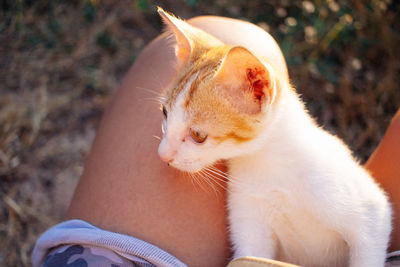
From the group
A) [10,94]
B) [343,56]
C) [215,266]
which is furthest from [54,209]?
[343,56]

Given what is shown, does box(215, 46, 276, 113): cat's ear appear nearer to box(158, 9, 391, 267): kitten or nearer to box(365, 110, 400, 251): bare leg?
box(158, 9, 391, 267): kitten

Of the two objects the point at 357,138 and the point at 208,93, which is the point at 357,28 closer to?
the point at 357,138

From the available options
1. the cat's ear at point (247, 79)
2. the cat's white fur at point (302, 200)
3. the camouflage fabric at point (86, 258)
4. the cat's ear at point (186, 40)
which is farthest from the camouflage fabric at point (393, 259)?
the cat's ear at point (186, 40)

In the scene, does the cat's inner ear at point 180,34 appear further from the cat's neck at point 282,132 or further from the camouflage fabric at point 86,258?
the camouflage fabric at point 86,258

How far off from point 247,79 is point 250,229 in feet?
1.67

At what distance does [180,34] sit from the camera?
48.5 inches

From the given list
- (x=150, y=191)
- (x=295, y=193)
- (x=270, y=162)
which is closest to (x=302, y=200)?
(x=295, y=193)

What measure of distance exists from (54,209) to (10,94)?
2.77 ft

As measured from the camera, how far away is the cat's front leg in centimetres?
122

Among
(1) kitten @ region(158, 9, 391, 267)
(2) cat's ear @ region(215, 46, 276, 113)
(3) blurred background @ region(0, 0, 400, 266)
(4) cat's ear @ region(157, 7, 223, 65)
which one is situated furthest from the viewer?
(3) blurred background @ region(0, 0, 400, 266)

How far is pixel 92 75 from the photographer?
102 inches

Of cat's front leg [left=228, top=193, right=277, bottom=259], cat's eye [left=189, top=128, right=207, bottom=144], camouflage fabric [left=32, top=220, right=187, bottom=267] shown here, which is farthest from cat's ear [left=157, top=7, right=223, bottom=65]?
camouflage fabric [left=32, top=220, right=187, bottom=267]

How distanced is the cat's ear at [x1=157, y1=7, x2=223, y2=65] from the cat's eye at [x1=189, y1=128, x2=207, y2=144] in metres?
0.31

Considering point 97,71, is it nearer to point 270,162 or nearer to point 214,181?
point 214,181
